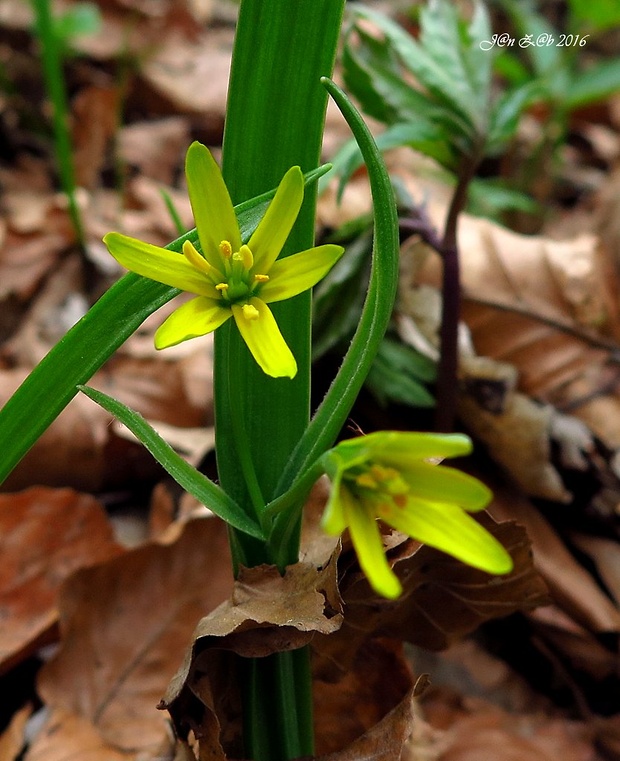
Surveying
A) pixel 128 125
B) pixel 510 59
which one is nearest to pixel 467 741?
pixel 510 59

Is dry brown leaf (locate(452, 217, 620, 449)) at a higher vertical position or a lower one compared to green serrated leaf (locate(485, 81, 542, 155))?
lower

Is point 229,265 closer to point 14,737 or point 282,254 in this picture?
point 282,254

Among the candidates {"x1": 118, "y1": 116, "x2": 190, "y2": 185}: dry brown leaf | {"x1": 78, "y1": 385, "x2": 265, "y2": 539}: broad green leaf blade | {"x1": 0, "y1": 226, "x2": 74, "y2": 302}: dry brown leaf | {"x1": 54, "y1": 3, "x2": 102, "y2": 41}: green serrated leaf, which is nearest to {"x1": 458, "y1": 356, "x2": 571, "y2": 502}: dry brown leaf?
{"x1": 78, "y1": 385, "x2": 265, "y2": 539}: broad green leaf blade

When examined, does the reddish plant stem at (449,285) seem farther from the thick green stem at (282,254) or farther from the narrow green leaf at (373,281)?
the narrow green leaf at (373,281)

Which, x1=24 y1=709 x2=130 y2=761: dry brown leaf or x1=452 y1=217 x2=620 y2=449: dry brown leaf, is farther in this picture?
x1=452 y1=217 x2=620 y2=449: dry brown leaf

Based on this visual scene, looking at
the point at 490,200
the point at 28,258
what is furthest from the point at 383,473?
the point at 28,258

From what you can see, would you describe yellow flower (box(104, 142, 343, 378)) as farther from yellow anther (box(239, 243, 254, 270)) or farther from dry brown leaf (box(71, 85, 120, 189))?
dry brown leaf (box(71, 85, 120, 189))
